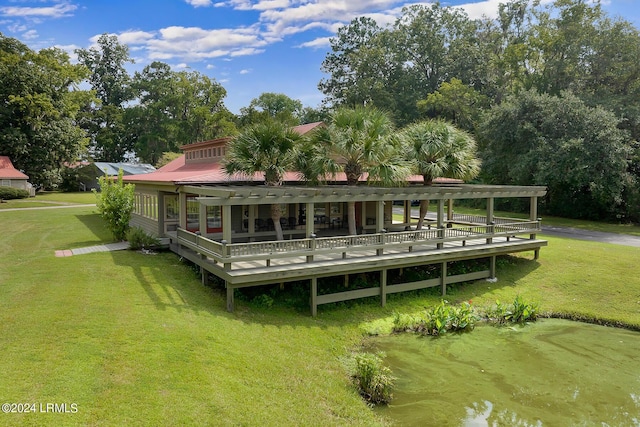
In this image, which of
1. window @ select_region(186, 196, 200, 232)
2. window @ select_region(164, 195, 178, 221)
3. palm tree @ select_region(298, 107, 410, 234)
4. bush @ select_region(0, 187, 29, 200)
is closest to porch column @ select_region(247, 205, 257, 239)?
window @ select_region(186, 196, 200, 232)

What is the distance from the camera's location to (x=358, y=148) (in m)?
16.2

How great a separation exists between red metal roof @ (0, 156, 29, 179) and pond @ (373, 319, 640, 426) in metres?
42.9

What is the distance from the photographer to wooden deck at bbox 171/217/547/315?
12.8 meters

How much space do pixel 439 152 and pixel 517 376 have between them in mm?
9911

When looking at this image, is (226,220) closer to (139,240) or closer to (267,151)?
(267,151)

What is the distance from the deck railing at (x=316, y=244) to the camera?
42.0 feet

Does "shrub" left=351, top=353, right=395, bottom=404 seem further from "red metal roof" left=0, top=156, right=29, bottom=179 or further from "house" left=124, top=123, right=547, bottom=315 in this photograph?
"red metal roof" left=0, top=156, right=29, bottom=179

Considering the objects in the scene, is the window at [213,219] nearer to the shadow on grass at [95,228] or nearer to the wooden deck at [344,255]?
the wooden deck at [344,255]

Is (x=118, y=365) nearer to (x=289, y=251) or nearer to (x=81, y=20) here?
(x=289, y=251)

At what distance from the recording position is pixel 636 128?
104 ft

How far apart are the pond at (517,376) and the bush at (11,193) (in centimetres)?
3932

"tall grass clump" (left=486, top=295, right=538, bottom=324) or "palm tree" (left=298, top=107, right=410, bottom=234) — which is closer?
"tall grass clump" (left=486, top=295, right=538, bottom=324)

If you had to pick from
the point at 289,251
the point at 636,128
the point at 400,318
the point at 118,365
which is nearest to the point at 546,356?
the point at 400,318

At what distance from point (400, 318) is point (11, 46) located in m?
55.0
